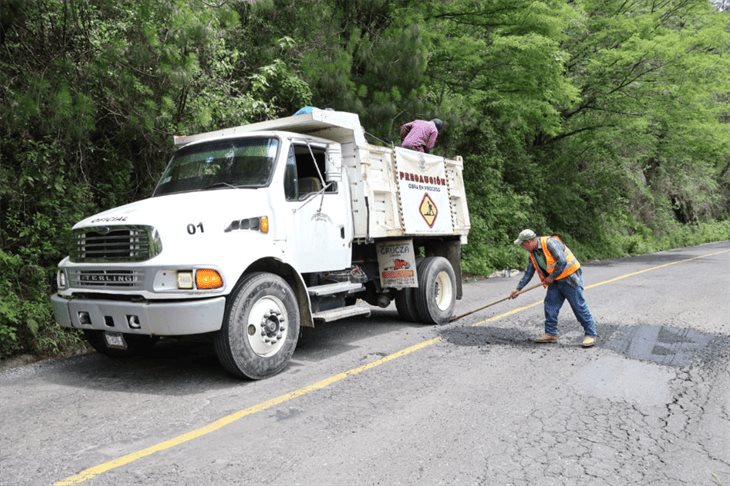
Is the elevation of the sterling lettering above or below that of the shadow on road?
above

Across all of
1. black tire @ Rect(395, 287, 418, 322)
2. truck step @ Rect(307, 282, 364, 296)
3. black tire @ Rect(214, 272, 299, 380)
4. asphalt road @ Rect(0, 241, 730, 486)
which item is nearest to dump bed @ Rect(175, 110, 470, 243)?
truck step @ Rect(307, 282, 364, 296)

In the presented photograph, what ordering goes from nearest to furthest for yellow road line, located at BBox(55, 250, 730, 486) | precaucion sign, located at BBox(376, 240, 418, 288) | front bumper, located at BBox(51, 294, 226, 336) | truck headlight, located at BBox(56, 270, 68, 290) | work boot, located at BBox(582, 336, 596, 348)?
1. yellow road line, located at BBox(55, 250, 730, 486)
2. front bumper, located at BBox(51, 294, 226, 336)
3. truck headlight, located at BBox(56, 270, 68, 290)
4. work boot, located at BBox(582, 336, 596, 348)
5. precaucion sign, located at BBox(376, 240, 418, 288)

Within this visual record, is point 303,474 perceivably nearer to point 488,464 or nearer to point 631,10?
point 488,464

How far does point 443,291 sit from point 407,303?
79cm

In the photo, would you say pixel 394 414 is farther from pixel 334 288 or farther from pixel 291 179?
pixel 291 179

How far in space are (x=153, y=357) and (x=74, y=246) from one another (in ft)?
5.16

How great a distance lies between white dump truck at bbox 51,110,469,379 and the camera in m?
5.01

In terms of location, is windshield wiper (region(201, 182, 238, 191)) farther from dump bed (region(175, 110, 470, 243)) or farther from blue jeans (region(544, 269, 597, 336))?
blue jeans (region(544, 269, 597, 336))

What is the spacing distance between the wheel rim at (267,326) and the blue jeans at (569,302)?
3.32 m

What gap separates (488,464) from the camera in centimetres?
359

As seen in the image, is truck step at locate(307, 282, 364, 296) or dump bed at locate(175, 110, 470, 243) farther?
dump bed at locate(175, 110, 470, 243)

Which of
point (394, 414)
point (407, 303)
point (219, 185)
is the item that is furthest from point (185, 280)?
point (407, 303)

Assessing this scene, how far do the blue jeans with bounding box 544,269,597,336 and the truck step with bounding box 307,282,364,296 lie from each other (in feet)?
7.72

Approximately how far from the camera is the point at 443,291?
28.6 feet
